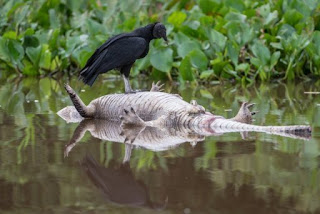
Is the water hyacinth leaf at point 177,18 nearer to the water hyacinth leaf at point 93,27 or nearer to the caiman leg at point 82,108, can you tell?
the water hyacinth leaf at point 93,27

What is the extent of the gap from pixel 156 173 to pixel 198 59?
5.89 m

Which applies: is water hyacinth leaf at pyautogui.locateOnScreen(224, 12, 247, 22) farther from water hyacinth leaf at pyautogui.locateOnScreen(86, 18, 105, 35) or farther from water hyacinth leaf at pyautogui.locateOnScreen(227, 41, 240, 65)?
water hyacinth leaf at pyautogui.locateOnScreen(86, 18, 105, 35)

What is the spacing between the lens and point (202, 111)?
7246mm

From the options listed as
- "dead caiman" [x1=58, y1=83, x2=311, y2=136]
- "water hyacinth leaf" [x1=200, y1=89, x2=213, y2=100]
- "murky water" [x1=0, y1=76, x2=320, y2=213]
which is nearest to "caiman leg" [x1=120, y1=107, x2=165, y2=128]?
"dead caiman" [x1=58, y1=83, x2=311, y2=136]

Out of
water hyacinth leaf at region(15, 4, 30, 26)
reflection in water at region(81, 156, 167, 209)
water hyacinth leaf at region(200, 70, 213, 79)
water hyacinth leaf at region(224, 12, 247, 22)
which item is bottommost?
reflection in water at region(81, 156, 167, 209)

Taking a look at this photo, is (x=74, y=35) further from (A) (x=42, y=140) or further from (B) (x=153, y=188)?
(B) (x=153, y=188)

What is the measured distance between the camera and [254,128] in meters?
6.86

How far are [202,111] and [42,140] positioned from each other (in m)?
1.53

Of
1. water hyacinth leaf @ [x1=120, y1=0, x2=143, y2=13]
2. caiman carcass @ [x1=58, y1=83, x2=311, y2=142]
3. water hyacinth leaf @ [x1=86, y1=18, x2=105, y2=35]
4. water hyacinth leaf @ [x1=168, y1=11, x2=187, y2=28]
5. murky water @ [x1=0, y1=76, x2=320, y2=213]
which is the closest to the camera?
murky water @ [x1=0, y1=76, x2=320, y2=213]

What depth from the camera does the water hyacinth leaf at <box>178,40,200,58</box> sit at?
11.1 meters

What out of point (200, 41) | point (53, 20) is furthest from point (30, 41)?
point (200, 41)

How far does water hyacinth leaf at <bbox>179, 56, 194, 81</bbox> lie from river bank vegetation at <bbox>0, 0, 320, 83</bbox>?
13 mm

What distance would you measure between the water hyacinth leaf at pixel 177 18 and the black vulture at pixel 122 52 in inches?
175

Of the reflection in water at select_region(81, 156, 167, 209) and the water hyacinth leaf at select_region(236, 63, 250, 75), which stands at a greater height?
the water hyacinth leaf at select_region(236, 63, 250, 75)
